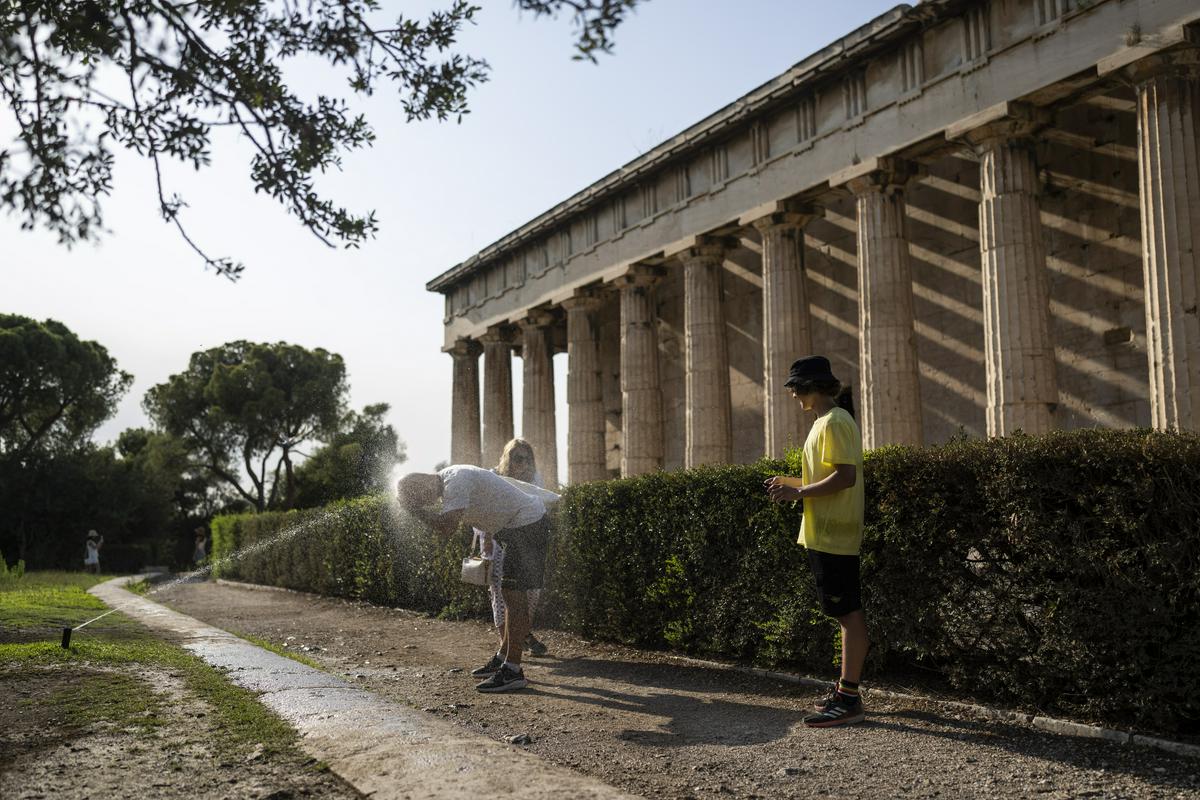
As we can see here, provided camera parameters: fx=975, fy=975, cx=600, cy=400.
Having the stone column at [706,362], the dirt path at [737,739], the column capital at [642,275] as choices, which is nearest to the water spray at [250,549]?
the dirt path at [737,739]

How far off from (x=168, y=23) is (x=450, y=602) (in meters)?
7.85

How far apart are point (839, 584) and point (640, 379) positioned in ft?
56.8

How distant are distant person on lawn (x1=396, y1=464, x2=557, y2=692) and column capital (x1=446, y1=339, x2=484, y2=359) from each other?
23682 millimetres

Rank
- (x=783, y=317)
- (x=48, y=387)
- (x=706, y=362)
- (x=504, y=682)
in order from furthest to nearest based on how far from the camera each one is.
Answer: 1. (x=48, y=387)
2. (x=706, y=362)
3. (x=783, y=317)
4. (x=504, y=682)

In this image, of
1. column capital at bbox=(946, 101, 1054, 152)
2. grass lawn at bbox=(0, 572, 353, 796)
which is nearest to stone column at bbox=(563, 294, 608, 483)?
column capital at bbox=(946, 101, 1054, 152)

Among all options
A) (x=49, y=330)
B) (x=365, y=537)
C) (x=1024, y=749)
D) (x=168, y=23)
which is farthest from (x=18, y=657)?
(x=49, y=330)

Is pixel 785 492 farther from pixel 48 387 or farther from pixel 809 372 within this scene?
pixel 48 387

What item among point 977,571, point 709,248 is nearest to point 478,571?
point 977,571

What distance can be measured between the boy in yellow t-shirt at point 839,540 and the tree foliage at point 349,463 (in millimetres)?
42802

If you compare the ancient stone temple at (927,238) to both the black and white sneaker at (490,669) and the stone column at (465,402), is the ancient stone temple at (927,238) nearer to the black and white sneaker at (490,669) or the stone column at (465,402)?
the stone column at (465,402)

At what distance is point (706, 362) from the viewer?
20.5m

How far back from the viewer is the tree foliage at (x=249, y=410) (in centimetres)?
4988

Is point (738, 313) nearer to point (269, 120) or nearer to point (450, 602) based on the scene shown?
point (450, 602)

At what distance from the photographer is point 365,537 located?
15383 mm
